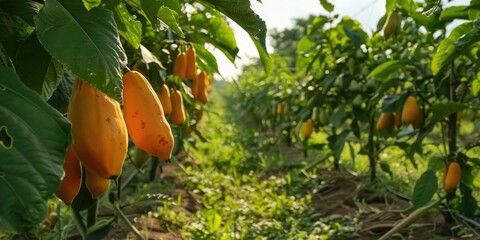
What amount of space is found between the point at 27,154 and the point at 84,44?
6.7 inches

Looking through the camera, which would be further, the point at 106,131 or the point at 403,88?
the point at 403,88

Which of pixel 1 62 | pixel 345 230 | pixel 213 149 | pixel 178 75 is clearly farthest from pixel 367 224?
pixel 213 149

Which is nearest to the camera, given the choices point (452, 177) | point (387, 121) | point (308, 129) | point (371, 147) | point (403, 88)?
point (452, 177)

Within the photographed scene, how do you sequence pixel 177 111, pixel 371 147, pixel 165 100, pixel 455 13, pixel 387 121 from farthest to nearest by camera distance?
1. pixel 371 147
2. pixel 387 121
3. pixel 455 13
4. pixel 177 111
5. pixel 165 100

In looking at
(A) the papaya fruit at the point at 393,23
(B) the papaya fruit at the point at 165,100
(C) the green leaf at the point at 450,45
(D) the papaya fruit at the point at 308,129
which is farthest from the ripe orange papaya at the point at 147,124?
(D) the papaya fruit at the point at 308,129

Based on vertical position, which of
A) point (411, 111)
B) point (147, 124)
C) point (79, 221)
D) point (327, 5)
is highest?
point (327, 5)

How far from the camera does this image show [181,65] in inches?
68.4

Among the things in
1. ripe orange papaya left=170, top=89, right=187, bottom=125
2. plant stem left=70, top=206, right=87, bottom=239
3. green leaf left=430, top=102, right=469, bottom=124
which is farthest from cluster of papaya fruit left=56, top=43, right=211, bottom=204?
green leaf left=430, top=102, right=469, bottom=124

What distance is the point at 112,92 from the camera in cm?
71

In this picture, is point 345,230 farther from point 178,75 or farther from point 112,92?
point 112,92

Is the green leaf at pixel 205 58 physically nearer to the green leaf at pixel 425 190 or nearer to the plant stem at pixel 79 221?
the plant stem at pixel 79 221

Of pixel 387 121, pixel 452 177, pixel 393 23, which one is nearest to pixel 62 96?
pixel 452 177

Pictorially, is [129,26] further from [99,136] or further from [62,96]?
[99,136]

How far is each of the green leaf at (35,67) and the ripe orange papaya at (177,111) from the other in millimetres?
625
